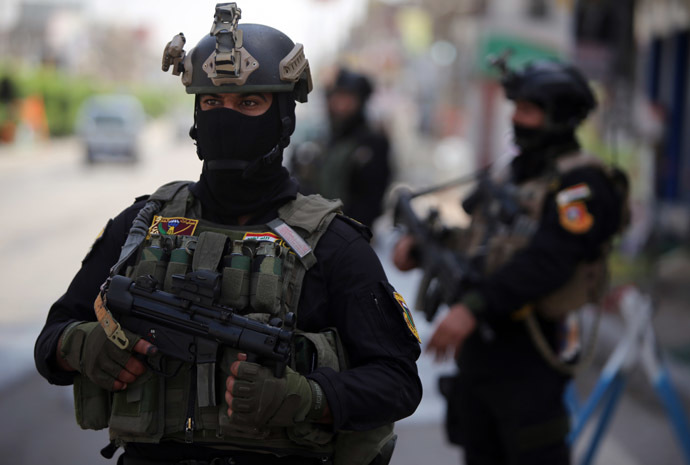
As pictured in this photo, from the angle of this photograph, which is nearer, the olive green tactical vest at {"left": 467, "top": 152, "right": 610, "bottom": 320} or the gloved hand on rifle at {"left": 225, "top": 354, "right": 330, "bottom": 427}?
the gloved hand on rifle at {"left": 225, "top": 354, "right": 330, "bottom": 427}

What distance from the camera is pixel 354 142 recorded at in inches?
260

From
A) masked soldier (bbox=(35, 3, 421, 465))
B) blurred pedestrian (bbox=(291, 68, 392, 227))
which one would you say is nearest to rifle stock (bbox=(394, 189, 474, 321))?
masked soldier (bbox=(35, 3, 421, 465))

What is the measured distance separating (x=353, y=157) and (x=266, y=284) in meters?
4.63

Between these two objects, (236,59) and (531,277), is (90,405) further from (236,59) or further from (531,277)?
(531,277)

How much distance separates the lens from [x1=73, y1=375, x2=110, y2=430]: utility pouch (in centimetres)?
211

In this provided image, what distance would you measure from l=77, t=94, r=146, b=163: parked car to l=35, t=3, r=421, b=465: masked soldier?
88.3 ft

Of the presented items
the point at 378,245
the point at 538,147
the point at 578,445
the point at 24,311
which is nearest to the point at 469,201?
the point at 538,147

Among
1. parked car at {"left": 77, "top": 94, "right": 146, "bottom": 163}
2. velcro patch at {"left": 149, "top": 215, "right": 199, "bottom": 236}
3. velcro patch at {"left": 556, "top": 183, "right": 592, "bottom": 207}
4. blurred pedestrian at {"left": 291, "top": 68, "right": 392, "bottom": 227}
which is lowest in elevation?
parked car at {"left": 77, "top": 94, "right": 146, "bottom": 163}

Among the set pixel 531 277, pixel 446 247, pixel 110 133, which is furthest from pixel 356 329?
pixel 110 133

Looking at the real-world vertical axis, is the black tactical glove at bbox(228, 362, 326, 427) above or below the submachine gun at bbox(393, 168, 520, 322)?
above

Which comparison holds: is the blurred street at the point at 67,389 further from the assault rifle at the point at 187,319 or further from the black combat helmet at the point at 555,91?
the black combat helmet at the point at 555,91

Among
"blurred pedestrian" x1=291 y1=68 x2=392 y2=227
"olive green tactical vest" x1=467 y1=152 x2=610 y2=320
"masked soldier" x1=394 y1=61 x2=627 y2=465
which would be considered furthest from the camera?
"blurred pedestrian" x1=291 y1=68 x2=392 y2=227

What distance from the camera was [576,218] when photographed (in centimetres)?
348

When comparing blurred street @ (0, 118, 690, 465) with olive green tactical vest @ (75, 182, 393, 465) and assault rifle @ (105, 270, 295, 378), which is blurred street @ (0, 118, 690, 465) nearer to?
olive green tactical vest @ (75, 182, 393, 465)
